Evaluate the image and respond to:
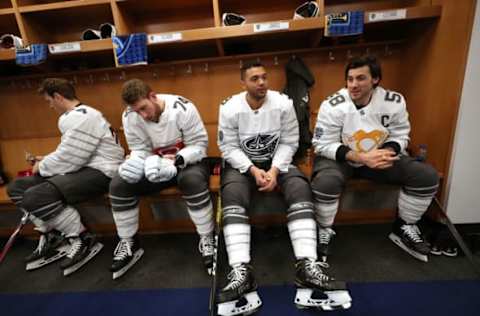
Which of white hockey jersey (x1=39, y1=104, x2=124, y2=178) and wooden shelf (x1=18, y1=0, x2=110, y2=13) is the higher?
wooden shelf (x1=18, y1=0, x2=110, y2=13)

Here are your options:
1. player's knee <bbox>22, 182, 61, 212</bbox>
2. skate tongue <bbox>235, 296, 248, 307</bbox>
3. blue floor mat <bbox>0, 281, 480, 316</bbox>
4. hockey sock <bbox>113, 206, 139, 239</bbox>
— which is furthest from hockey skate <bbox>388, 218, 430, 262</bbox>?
player's knee <bbox>22, 182, 61, 212</bbox>

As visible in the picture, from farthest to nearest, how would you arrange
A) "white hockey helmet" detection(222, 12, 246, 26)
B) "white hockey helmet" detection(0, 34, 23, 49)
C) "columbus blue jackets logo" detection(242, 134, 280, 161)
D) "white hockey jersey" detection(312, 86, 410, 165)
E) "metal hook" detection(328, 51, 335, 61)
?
1. "metal hook" detection(328, 51, 335, 61)
2. "white hockey helmet" detection(0, 34, 23, 49)
3. "white hockey helmet" detection(222, 12, 246, 26)
4. "columbus blue jackets logo" detection(242, 134, 280, 161)
5. "white hockey jersey" detection(312, 86, 410, 165)

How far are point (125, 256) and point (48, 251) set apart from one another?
614 mm

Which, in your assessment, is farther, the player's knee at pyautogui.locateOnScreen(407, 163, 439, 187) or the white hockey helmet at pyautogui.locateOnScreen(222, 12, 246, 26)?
the white hockey helmet at pyautogui.locateOnScreen(222, 12, 246, 26)

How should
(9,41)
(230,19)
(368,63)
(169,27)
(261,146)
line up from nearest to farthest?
(368,63) → (261,146) → (230,19) → (9,41) → (169,27)

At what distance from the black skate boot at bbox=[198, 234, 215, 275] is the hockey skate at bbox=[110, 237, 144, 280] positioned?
429 mm

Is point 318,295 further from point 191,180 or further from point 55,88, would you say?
point 55,88

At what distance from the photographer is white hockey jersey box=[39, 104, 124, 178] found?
1508 mm

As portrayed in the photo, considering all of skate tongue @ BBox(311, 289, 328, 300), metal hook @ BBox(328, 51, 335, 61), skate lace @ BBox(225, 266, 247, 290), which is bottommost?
skate tongue @ BBox(311, 289, 328, 300)

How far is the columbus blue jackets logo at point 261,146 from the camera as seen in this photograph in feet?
4.89

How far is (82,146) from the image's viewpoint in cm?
153

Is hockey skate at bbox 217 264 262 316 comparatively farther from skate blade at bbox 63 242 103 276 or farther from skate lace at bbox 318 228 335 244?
skate blade at bbox 63 242 103 276

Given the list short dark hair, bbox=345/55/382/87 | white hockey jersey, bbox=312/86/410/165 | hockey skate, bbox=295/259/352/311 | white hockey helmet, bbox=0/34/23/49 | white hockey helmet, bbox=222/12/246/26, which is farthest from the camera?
white hockey helmet, bbox=0/34/23/49

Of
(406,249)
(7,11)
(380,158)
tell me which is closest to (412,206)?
(406,249)
